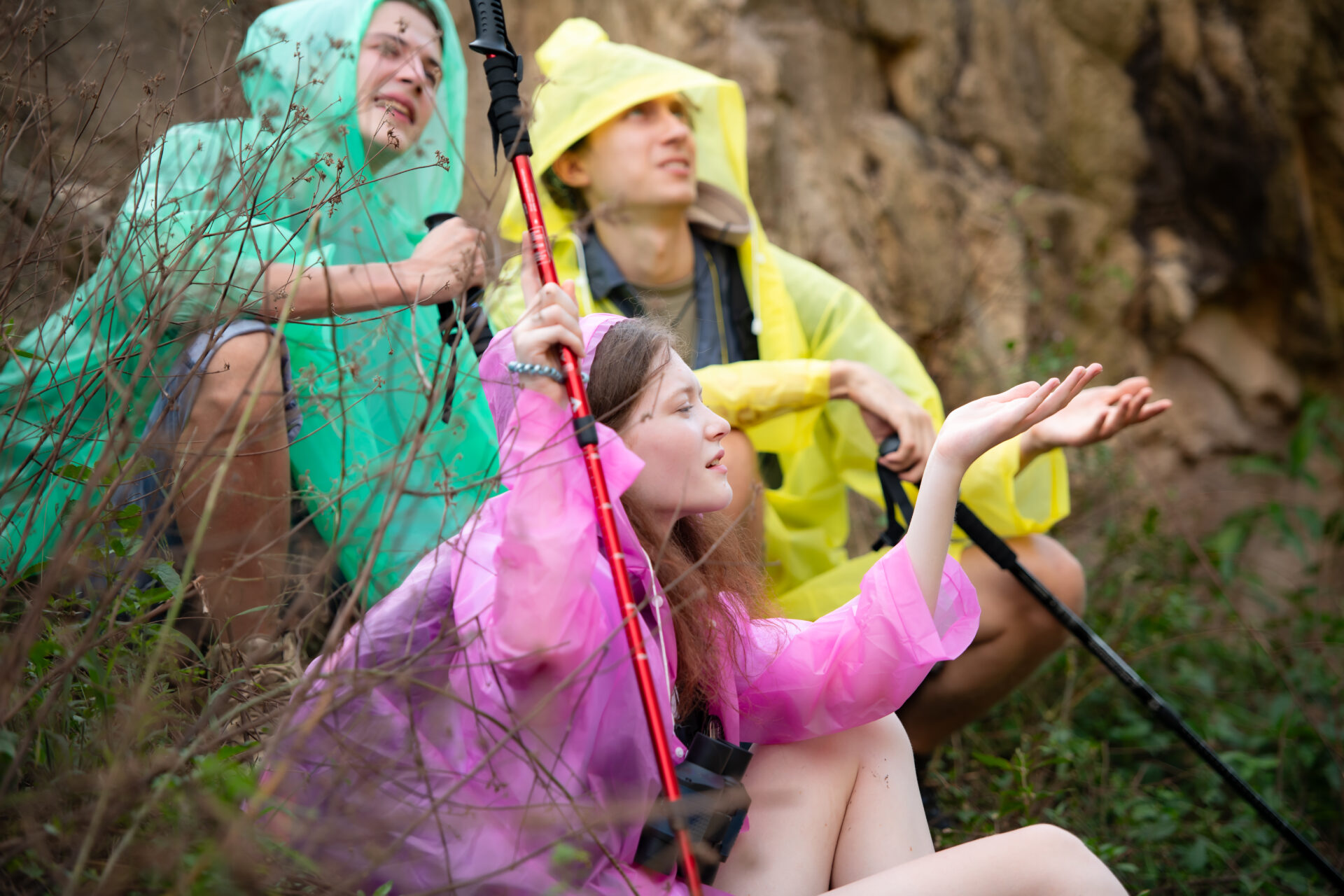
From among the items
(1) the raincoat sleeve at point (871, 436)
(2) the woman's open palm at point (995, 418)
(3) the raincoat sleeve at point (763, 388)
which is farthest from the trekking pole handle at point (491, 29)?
(1) the raincoat sleeve at point (871, 436)

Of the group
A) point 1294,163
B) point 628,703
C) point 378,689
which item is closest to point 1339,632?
point 1294,163

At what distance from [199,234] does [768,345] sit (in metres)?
1.73

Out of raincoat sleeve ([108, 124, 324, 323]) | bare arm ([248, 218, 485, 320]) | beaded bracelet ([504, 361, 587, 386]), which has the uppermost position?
raincoat sleeve ([108, 124, 324, 323])

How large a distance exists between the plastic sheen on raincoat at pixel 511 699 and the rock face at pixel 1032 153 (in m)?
2.84

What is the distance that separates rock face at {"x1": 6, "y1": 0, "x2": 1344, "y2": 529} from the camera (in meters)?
4.25

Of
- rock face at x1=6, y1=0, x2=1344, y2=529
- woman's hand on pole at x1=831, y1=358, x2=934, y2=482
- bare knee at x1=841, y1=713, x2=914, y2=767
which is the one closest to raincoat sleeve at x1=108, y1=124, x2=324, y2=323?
bare knee at x1=841, y1=713, x2=914, y2=767

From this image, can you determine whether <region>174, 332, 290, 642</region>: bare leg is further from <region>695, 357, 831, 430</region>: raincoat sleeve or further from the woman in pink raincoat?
<region>695, 357, 831, 430</region>: raincoat sleeve

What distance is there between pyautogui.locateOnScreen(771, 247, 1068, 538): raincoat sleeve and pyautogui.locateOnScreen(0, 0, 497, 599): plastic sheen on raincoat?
972 millimetres

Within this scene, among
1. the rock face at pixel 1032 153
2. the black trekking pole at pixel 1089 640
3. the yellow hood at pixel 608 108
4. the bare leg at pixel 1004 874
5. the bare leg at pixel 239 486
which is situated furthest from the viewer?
the rock face at pixel 1032 153

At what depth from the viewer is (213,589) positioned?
1.74 metres

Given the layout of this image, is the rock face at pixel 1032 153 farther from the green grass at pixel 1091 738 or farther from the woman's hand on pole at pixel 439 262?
the woman's hand on pole at pixel 439 262

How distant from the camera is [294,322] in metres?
1.56

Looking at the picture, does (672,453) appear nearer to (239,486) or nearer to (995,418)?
(995,418)

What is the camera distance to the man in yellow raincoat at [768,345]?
256 cm
